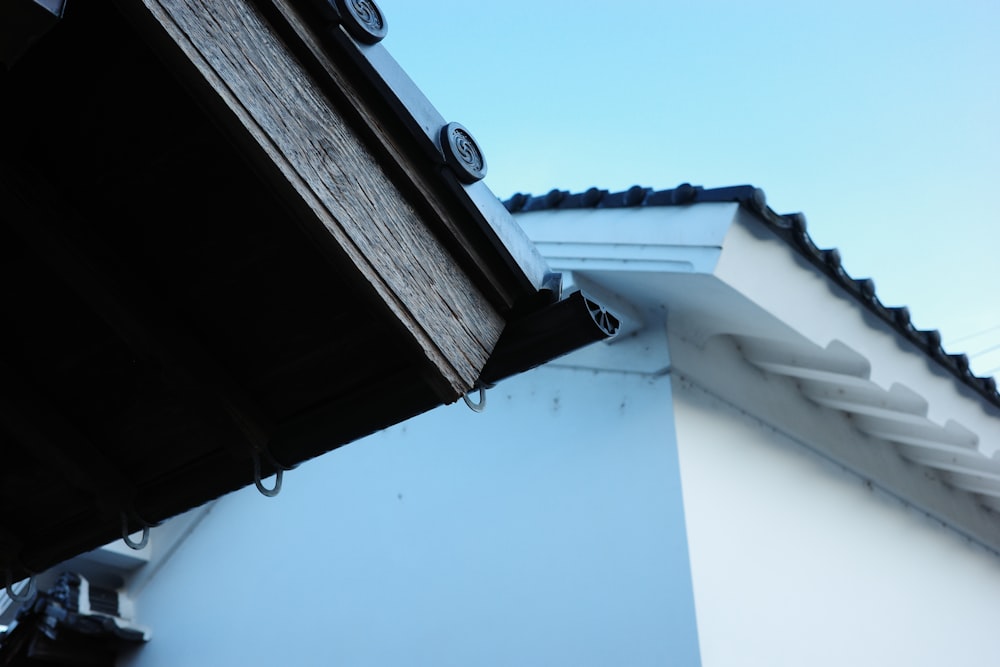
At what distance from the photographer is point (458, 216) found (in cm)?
126

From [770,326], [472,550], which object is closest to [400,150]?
[770,326]

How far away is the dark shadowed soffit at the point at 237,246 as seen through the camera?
1.10 m

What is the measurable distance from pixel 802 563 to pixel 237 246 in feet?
9.08

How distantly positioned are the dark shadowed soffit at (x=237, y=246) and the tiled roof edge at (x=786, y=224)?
1.64 metres

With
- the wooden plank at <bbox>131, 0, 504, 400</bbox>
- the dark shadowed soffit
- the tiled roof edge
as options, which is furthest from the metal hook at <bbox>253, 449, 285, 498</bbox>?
the tiled roof edge

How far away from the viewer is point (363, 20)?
1186 mm

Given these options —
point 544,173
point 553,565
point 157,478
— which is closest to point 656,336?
point 553,565

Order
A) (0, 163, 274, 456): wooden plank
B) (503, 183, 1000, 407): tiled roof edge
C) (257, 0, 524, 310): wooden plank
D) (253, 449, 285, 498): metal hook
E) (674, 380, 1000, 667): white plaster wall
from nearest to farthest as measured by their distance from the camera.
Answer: (257, 0, 524, 310): wooden plank
(0, 163, 274, 456): wooden plank
(253, 449, 285, 498): metal hook
(503, 183, 1000, 407): tiled roof edge
(674, 380, 1000, 667): white plaster wall

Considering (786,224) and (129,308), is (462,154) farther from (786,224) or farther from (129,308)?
(786,224)

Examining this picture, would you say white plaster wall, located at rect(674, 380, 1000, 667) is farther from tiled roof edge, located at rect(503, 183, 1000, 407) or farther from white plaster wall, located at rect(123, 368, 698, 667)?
tiled roof edge, located at rect(503, 183, 1000, 407)

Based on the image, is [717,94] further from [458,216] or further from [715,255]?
[458,216]

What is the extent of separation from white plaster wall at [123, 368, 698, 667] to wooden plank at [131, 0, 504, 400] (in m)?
1.83

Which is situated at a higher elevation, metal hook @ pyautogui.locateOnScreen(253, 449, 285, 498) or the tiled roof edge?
the tiled roof edge

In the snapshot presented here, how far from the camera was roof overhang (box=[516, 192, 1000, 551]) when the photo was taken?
288 centimetres
